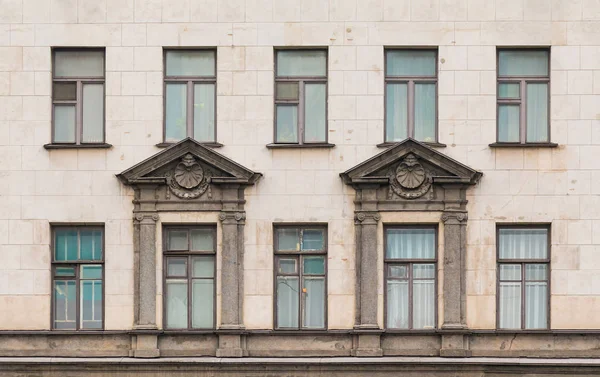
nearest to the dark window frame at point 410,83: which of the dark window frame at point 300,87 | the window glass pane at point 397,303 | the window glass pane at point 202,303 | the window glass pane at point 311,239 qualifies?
the dark window frame at point 300,87

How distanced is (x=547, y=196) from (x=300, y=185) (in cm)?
477

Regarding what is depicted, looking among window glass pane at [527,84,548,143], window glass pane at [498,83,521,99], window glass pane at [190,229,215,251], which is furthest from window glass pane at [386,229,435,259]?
window glass pane at [190,229,215,251]

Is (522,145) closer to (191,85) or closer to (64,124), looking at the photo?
(191,85)

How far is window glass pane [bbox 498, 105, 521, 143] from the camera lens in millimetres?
30906

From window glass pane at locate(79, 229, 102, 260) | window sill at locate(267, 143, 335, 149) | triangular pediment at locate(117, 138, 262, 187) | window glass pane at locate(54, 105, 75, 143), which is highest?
window glass pane at locate(54, 105, 75, 143)

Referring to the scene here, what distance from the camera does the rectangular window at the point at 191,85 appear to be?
31094 millimetres

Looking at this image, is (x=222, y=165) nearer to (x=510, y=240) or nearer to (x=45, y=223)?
(x=45, y=223)

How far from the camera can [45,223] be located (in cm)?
3080

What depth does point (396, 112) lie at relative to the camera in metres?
31.0

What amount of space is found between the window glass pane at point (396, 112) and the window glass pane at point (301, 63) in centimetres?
138

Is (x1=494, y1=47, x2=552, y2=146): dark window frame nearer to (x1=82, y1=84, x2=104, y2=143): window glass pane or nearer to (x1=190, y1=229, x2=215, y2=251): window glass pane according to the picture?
(x1=190, y1=229, x2=215, y2=251): window glass pane

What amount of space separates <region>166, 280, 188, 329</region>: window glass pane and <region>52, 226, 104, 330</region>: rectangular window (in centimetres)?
131

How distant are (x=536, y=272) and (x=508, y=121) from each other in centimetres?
299

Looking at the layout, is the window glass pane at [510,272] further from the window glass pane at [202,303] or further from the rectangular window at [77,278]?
the rectangular window at [77,278]
